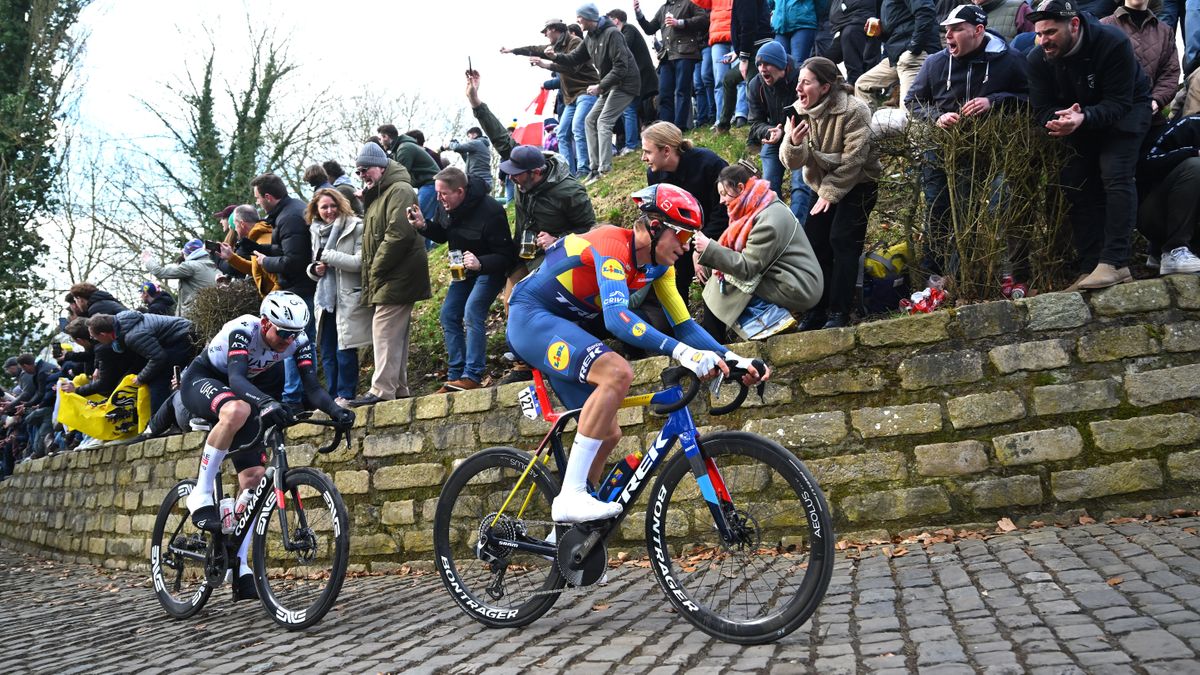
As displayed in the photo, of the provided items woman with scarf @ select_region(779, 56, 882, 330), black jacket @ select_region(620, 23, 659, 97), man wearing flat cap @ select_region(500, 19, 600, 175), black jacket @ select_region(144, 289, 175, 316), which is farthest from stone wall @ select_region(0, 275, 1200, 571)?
black jacket @ select_region(144, 289, 175, 316)

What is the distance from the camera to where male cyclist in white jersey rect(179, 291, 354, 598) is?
7.03 meters

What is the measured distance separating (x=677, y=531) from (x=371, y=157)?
6035 mm

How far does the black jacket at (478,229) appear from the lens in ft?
29.8

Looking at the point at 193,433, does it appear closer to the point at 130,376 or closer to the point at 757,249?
the point at 130,376

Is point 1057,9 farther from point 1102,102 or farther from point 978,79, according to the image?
point 978,79

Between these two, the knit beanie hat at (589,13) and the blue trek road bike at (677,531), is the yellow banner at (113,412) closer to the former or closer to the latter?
the knit beanie hat at (589,13)

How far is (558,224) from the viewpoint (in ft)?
28.2

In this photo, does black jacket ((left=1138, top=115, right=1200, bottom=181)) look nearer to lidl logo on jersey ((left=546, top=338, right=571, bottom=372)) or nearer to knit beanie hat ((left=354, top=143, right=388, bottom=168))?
lidl logo on jersey ((left=546, top=338, right=571, bottom=372))

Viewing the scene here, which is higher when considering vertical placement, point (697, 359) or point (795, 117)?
point (795, 117)

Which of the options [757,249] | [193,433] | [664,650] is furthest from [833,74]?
[193,433]

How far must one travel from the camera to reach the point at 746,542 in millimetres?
4730

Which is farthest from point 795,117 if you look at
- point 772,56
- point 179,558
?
point 179,558

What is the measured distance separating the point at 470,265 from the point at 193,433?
431cm

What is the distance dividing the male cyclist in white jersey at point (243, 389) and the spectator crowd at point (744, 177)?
171 cm
